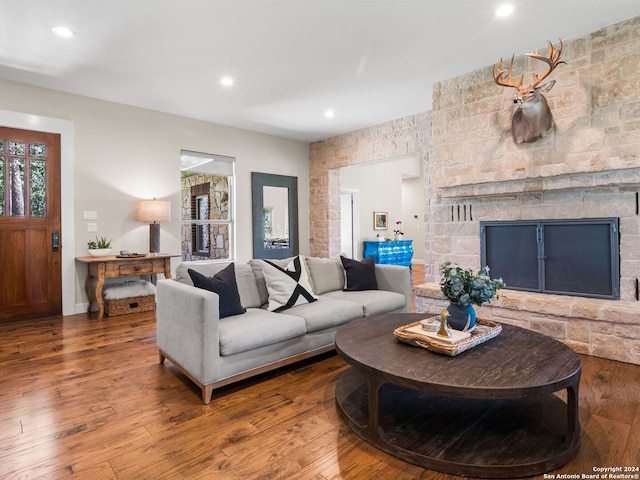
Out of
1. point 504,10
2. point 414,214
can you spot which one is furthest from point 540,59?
point 414,214

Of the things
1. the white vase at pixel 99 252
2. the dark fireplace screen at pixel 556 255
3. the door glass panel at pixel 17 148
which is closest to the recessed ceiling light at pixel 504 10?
the dark fireplace screen at pixel 556 255

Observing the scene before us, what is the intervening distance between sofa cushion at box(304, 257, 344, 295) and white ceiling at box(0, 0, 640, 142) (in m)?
2.05

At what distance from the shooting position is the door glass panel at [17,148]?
407cm

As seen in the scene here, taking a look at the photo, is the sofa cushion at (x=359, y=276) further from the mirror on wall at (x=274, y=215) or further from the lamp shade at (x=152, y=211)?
the mirror on wall at (x=274, y=215)

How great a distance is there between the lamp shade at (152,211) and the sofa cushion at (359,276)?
102 inches

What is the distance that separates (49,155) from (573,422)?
5.46 meters

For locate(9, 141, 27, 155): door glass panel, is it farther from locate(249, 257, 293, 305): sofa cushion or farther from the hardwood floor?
locate(249, 257, 293, 305): sofa cushion

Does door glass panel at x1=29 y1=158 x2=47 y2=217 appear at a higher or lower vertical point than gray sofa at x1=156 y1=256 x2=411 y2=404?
higher

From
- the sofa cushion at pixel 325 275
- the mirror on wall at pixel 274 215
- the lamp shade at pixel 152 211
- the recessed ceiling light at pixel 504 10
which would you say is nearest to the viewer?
the recessed ceiling light at pixel 504 10

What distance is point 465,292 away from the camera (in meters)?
2.04

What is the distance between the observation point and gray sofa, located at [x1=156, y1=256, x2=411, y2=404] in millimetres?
2217

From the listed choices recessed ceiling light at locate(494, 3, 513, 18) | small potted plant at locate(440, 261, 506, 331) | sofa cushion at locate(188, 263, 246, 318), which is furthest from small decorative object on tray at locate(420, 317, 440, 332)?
recessed ceiling light at locate(494, 3, 513, 18)

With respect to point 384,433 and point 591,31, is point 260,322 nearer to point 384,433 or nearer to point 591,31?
point 384,433

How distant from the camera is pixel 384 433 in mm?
1799
